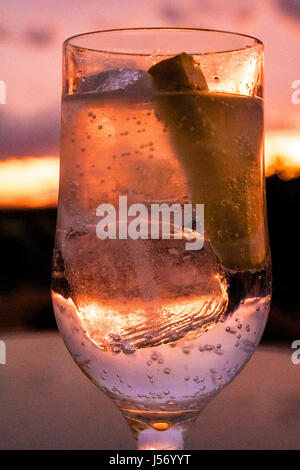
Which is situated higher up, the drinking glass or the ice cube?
the ice cube

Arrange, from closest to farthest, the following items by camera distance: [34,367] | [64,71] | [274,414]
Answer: [64,71], [274,414], [34,367]

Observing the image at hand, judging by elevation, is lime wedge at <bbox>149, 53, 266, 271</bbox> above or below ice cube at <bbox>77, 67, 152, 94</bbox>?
below

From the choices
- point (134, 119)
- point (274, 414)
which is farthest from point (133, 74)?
point (274, 414)

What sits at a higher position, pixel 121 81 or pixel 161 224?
pixel 121 81

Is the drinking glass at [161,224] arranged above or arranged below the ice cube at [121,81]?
below

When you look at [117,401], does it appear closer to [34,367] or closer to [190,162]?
[190,162]
